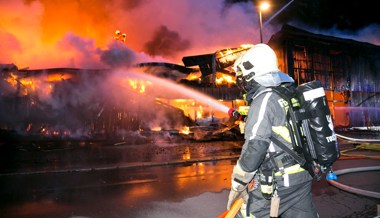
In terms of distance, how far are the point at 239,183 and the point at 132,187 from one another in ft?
14.7

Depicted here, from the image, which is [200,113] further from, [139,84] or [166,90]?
[139,84]

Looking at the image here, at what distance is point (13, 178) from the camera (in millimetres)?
7281

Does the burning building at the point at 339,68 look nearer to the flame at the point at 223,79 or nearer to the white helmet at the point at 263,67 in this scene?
the flame at the point at 223,79

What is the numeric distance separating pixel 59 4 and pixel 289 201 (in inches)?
1141

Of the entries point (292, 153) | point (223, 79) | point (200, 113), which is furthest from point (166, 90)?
point (292, 153)

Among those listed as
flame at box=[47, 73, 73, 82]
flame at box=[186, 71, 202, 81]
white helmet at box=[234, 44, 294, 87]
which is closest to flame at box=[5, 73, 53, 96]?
flame at box=[47, 73, 73, 82]

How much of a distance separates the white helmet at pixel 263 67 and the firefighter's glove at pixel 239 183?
34.5 inches

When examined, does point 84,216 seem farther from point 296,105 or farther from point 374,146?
point 374,146

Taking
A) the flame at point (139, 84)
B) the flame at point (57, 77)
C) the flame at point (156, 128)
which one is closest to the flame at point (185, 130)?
the flame at point (156, 128)

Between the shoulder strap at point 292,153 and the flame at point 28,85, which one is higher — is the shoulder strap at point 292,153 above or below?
below

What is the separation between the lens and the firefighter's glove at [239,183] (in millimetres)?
2227

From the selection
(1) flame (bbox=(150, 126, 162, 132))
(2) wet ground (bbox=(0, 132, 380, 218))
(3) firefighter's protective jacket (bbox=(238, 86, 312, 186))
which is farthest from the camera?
(1) flame (bbox=(150, 126, 162, 132))

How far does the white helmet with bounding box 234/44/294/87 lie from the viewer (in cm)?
242

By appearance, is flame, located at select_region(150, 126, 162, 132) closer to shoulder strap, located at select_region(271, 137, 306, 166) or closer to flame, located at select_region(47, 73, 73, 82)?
flame, located at select_region(47, 73, 73, 82)
